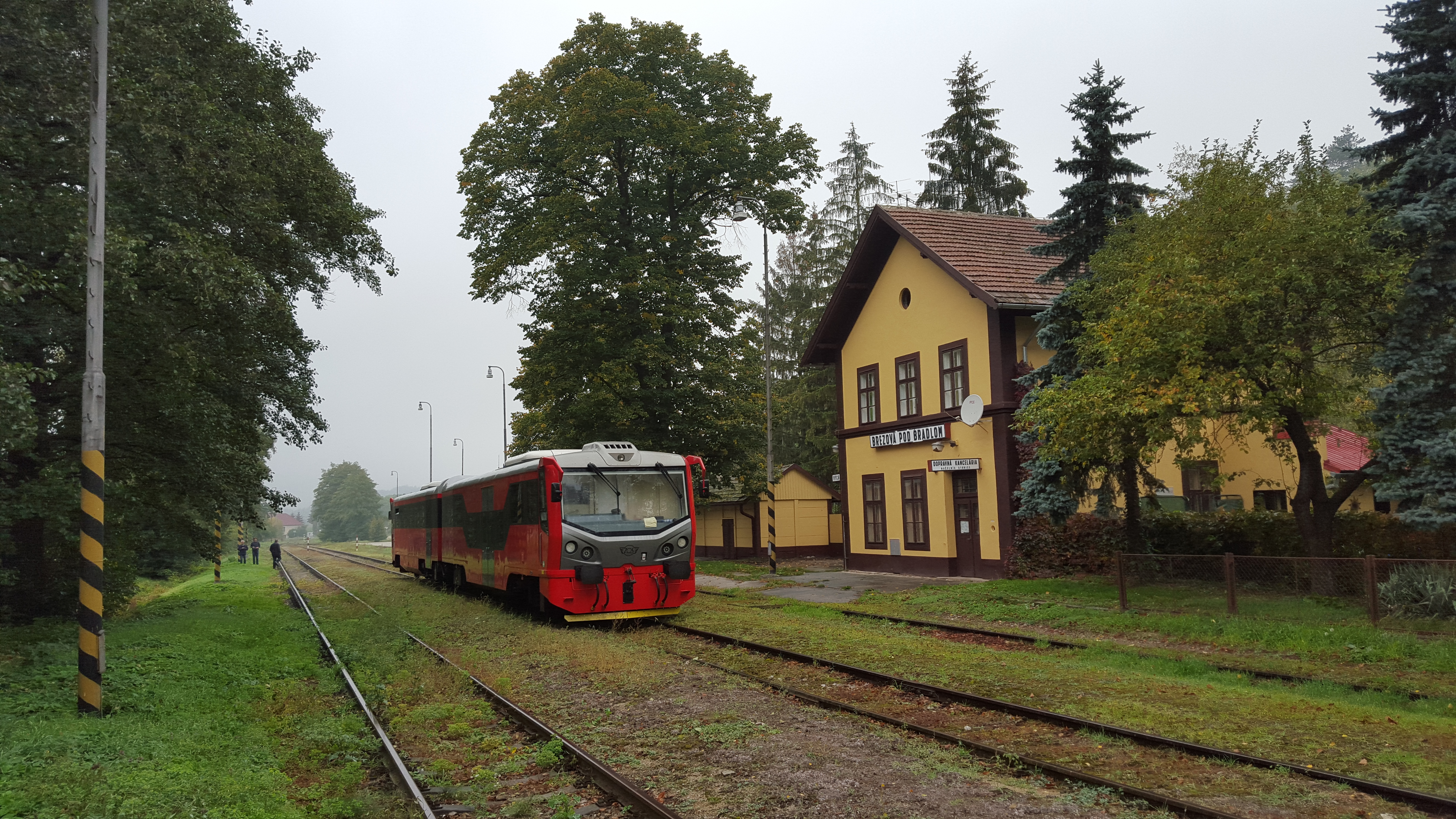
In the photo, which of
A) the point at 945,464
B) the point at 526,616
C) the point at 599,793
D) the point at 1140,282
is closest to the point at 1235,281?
the point at 1140,282

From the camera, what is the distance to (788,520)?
121 feet

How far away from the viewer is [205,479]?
53.2 ft

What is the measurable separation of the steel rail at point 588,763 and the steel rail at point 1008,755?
2.63 m

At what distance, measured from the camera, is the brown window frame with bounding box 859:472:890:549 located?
89.2 feet

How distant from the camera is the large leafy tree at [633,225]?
27.9 metres

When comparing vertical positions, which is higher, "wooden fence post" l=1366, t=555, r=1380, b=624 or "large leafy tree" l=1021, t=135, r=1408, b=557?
"large leafy tree" l=1021, t=135, r=1408, b=557

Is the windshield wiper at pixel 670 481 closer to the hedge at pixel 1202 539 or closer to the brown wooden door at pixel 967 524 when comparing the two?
the hedge at pixel 1202 539

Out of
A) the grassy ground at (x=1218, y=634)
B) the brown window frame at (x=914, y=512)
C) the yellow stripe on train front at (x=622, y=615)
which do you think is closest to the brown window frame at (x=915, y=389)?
the brown window frame at (x=914, y=512)

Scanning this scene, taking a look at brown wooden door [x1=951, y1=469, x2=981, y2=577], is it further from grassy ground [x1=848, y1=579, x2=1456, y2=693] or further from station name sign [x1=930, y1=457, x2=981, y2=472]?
grassy ground [x1=848, y1=579, x2=1456, y2=693]

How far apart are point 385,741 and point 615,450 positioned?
8.75 metres

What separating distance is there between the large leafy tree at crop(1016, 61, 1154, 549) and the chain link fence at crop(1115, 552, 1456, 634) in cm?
349

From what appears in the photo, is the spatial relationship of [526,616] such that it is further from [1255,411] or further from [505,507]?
[1255,411]

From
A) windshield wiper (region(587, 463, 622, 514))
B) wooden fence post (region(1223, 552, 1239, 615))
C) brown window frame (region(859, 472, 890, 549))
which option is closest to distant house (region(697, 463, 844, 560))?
brown window frame (region(859, 472, 890, 549))

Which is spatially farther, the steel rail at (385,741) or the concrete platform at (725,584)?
the concrete platform at (725,584)
